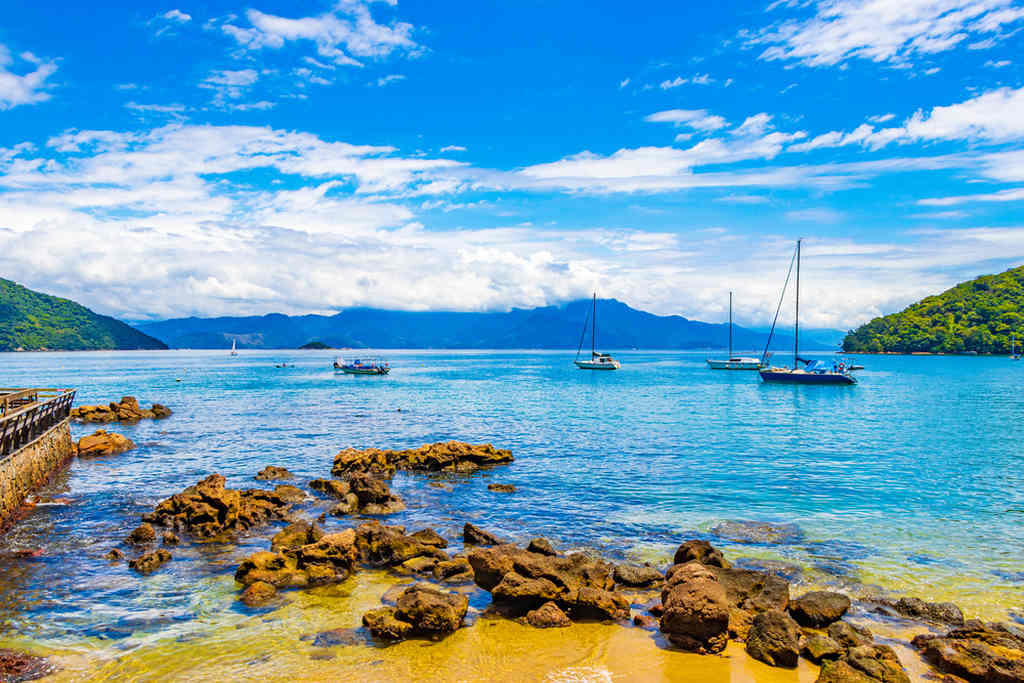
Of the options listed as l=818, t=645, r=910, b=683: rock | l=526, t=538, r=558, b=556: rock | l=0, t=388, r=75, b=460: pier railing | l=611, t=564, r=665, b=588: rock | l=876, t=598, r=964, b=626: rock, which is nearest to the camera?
l=818, t=645, r=910, b=683: rock

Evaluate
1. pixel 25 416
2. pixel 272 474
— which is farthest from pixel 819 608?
pixel 25 416

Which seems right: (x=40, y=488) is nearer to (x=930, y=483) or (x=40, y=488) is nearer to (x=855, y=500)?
(x=855, y=500)

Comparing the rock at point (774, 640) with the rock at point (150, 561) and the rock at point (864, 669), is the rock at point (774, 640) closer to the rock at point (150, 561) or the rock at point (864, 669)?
the rock at point (864, 669)

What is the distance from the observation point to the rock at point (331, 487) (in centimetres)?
2717

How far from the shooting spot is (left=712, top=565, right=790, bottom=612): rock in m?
14.6

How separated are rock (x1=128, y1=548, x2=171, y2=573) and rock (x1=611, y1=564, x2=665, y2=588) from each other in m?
13.5

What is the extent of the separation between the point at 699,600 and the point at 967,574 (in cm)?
1034

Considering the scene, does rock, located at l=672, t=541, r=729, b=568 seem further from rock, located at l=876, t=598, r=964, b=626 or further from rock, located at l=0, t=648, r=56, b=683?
rock, located at l=0, t=648, r=56, b=683

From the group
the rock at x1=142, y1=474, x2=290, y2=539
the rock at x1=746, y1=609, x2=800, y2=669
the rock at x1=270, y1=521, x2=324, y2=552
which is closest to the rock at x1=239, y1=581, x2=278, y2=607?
the rock at x1=270, y1=521, x2=324, y2=552

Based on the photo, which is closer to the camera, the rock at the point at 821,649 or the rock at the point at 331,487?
the rock at the point at 821,649

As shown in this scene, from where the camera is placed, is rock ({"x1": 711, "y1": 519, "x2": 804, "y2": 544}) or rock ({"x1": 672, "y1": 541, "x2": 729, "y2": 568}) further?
rock ({"x1": 711, "y1": 519, "x2": 804, "y2": 544})

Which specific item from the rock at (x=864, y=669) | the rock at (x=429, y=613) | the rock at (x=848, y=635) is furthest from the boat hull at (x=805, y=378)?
the rock at (x=429, y=613)

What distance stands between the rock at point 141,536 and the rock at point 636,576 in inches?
610

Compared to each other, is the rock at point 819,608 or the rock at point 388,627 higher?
the rock at point 819,608
